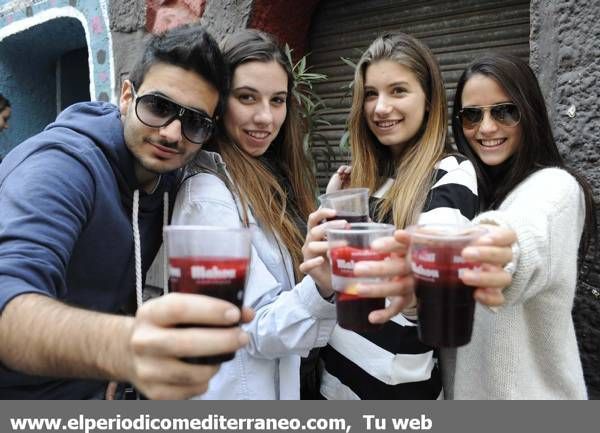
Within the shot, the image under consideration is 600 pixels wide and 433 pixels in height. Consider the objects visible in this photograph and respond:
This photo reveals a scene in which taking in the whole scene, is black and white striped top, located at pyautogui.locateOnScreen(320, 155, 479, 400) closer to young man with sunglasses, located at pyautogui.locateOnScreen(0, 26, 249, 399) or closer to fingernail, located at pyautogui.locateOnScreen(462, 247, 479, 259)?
fingernail, located at pyautogui.locateOnScreen(462, 247, 479, 259)

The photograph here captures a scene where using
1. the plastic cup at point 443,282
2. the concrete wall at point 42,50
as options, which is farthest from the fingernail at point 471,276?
the concrete wall at point 42,50

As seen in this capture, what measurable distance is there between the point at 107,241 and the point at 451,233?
3.44 ft

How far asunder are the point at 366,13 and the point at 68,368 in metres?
3.39

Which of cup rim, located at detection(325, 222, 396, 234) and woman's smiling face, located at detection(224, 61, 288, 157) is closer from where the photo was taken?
cup rim, located at detection(325, 222, 396, 234)

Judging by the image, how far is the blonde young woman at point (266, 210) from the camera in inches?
56.6

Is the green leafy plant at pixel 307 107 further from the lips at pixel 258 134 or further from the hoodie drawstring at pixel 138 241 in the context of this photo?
the hoodie drawstring at pixel 138 241

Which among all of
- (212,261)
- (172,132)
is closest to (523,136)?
(172,132)

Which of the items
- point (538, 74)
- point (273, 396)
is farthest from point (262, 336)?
point (538, 74)

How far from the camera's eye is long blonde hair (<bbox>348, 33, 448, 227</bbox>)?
68.9 inches

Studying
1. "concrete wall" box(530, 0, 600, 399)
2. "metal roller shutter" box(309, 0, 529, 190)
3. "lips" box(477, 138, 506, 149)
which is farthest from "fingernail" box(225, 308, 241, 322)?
"metal roller shutter" box(309, 0, 529, 190)

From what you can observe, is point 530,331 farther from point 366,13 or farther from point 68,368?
point 366,13

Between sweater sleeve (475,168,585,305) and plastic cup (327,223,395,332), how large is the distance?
32cm

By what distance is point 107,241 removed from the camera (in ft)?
5.13

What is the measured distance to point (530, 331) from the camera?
154 cm
